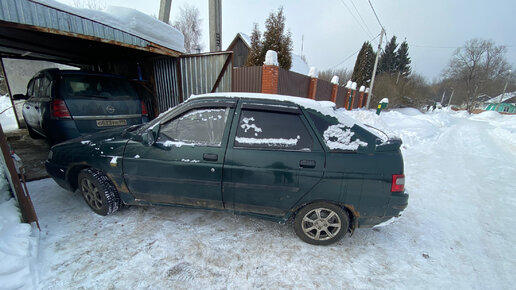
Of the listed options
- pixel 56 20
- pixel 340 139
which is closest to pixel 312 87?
pixel 340 139

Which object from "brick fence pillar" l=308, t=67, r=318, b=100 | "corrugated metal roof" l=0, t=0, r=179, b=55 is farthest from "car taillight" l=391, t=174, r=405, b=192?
"brick fence pillar" l=308, t=67, r=318, b=100

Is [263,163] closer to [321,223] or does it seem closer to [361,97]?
[321,223]

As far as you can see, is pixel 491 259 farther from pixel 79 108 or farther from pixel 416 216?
pixel 79 108

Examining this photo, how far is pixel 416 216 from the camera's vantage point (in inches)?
115

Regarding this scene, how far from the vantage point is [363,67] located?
105ft

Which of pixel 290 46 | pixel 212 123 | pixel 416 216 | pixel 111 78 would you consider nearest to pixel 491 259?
pixel 416 216

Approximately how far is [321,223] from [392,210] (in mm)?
764

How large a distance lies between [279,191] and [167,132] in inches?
59.2

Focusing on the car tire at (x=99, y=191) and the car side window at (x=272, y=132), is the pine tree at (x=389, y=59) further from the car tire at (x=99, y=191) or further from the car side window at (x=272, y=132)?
the car tire at (x=99, y=191)

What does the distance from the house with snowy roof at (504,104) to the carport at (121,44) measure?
6558 centimetres

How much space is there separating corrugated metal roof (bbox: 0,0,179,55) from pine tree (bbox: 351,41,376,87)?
35.2m

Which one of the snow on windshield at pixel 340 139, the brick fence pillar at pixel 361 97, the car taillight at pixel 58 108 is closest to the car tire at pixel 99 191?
the car taillight at pixel 58 108

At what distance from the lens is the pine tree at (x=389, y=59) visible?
4167 centimetres

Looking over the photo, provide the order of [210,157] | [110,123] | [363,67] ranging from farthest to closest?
[363,67] < [110,123] < [210,157]
